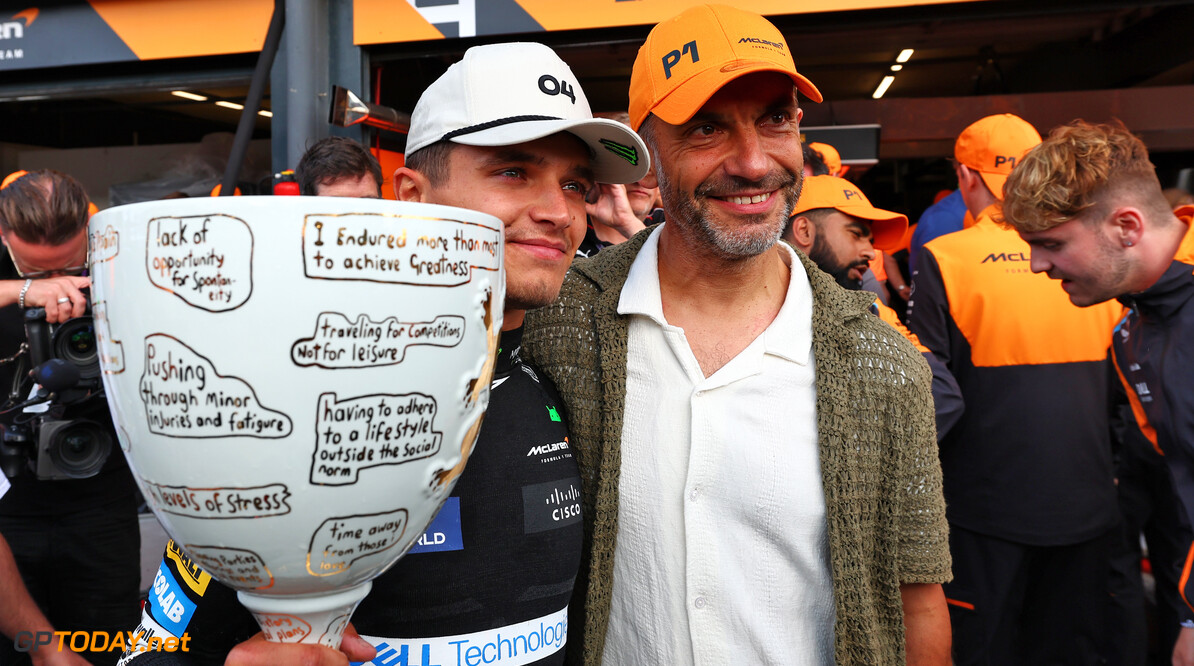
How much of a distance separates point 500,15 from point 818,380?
107 inches

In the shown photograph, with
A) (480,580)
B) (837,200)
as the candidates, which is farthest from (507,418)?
(837,200)

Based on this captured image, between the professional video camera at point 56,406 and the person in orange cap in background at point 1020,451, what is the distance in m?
2.48

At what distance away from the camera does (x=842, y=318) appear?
1.28 meters

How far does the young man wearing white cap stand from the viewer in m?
0.89

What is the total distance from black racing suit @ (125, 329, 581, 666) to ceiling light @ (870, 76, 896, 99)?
283 inches

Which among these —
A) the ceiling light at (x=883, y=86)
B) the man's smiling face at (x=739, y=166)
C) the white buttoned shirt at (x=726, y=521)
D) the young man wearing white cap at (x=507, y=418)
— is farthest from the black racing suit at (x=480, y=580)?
the ceiling light at (x=883, y=86)

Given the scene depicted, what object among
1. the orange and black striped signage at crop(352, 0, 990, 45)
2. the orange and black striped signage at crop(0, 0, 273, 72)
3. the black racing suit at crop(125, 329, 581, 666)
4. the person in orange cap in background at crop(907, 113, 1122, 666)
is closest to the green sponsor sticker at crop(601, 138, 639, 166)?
the black racing suit at crop(125, 329, 581, 666)

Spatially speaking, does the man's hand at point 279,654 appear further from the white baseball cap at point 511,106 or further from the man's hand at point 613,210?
the man's hand at point 613,210

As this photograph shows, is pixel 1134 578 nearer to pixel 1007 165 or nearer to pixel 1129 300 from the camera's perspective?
pixel 1129 300

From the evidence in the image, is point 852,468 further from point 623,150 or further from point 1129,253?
point 1129,253

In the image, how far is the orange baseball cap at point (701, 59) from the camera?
4.23 ft

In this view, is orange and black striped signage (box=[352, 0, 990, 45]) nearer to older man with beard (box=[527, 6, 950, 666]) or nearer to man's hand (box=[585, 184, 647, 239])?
man's hand (box=[585, 184, 647, 239])

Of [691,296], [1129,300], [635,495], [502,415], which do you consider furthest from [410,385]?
[1129,300]

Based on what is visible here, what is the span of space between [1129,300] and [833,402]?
4.46 ft
